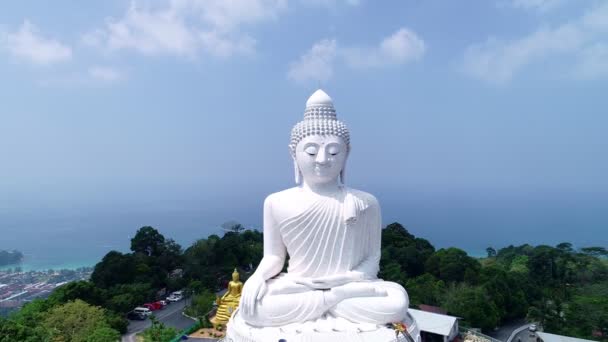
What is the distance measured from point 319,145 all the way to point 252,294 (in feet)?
9.23

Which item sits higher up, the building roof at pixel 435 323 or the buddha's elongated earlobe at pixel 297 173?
the buddha's elongated earlobe at pixel 297 173

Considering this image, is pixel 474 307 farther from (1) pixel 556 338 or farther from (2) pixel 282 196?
(2) pixel 282 196

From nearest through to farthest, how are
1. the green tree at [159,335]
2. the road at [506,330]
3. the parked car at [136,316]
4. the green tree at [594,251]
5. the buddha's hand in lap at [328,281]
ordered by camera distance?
the buddha's hand in lap at [328,281]
the green tree at [159,335]
the road at [506,330]
the parked car at [136,316]
the green tree at [594,251]

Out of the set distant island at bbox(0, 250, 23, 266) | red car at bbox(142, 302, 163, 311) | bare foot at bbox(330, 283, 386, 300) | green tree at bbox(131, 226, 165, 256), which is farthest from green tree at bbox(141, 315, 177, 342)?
distant island at bbox(0, 250, 23, 266)

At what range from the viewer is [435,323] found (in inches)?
479

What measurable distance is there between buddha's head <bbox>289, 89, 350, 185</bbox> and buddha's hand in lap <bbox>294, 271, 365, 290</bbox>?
1.73 m

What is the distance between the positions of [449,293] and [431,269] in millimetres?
5121

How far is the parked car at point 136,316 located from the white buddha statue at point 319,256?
10.6 meters

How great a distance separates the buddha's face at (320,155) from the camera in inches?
299

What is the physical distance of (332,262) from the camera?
7539 mm

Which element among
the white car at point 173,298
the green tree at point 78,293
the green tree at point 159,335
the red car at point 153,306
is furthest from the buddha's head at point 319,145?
the white car at point 173,298

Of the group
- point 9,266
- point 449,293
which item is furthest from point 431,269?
point 9,266

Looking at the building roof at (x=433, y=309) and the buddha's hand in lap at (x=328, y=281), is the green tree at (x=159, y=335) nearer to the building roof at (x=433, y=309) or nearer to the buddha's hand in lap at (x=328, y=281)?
the buddha's hand in lap at (x=328, y=281)

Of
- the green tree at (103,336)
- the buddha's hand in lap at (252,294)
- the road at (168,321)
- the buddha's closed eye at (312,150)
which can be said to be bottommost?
the road at (168,321)
